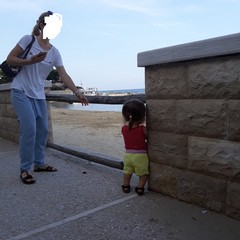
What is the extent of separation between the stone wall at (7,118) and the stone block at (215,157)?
14.4 feet

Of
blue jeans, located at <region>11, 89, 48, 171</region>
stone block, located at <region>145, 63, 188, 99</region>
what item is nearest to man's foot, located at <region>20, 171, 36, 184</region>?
blue jeans, located at <region>11, 89, 48, 171</region>

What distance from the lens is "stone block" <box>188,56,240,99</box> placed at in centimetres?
258

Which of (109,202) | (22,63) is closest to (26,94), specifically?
(22,63)

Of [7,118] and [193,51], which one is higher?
[193,51]

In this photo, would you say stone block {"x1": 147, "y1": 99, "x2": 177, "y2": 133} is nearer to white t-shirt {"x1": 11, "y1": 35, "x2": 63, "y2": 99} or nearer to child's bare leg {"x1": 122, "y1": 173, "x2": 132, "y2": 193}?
child's bare leg {"x1": 122, "y1": 173, "x2": 132, "y2": 193}

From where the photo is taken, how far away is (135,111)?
132 inches

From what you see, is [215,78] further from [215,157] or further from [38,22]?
[38,22]

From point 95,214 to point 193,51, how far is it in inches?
63.5

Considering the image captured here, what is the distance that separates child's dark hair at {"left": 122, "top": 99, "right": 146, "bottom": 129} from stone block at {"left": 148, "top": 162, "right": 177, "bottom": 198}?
18.0 inches

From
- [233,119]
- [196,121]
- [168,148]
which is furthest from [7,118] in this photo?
[233,119]

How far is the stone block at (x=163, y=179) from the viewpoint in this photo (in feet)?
10.5

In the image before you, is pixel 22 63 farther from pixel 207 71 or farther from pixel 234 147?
pixel 234 147

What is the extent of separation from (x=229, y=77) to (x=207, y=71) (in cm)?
21

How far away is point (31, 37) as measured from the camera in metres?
3.88
